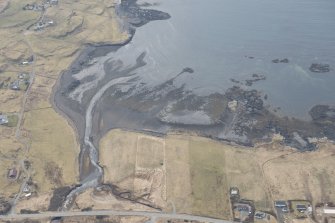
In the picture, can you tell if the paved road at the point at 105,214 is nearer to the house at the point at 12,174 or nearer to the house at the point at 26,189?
the house at the point at 26,189

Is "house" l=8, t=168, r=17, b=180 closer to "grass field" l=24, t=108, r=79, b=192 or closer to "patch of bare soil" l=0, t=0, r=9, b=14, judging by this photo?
"grass field" l=24, t=108, r=79, b=192

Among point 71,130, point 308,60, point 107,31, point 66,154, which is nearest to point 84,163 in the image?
point 66,154

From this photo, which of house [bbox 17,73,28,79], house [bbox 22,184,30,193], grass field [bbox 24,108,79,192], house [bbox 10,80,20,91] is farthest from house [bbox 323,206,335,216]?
house [bbox 17,73,28,79]

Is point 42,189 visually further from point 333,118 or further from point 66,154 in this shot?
point 333,118

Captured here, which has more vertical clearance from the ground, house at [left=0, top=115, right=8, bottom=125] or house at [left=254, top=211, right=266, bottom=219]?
house at [left=0, top=115, right=8, bottom=125]

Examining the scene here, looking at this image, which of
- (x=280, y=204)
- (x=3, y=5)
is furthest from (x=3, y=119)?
(x=280, y=204)

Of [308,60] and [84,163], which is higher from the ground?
[308,60]
